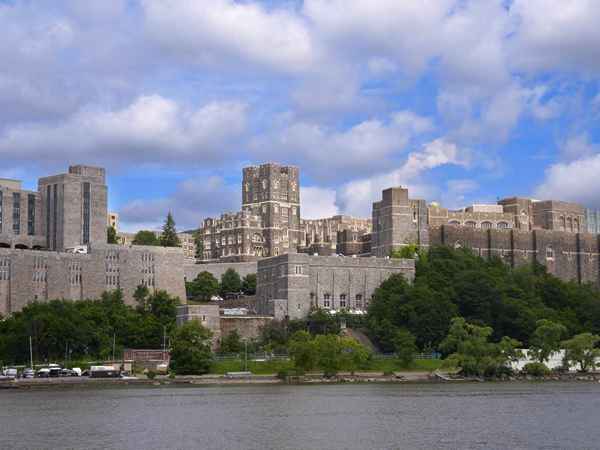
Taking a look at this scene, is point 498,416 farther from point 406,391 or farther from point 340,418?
point 406,391

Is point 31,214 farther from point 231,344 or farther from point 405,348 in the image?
point 405,348

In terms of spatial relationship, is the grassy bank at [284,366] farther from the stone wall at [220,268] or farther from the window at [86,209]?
the stone wall at [220,268]

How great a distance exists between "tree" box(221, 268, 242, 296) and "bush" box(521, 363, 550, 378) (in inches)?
2459

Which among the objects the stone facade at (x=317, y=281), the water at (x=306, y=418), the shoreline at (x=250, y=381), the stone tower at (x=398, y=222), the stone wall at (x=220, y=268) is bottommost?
the water at (x=306, y=418)

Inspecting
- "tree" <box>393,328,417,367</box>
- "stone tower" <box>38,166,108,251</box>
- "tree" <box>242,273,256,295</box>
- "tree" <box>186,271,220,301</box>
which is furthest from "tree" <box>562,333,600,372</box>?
"stone tower" <box>38,166,108,251</box>

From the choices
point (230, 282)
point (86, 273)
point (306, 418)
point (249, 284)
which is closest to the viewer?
point (306, 418)

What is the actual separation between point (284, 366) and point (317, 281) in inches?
1167

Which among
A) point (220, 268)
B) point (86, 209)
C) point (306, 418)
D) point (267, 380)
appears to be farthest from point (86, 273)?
point (306, 418)

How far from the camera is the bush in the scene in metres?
126

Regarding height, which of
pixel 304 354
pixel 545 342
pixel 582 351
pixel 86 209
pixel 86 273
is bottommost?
pixel 582 351

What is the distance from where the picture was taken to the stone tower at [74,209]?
16062cm

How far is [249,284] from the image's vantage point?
17975 cm

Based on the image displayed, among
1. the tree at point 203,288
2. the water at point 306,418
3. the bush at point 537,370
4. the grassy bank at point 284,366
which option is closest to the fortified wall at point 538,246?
the tree at point 203,288

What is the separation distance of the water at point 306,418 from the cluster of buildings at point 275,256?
36638 mm
